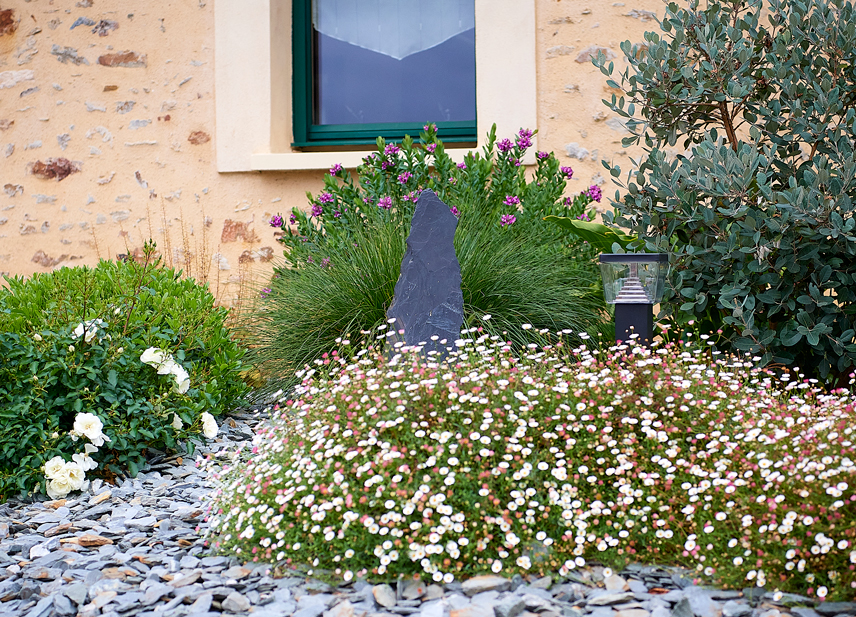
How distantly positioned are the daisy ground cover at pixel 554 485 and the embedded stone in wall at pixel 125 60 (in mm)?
3835

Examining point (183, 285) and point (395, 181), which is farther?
point (395, 181)

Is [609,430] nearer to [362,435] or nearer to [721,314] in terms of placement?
[362,435]

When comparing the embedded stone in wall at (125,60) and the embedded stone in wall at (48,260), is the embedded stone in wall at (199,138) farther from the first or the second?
the embedded stone in wall at (48,260)

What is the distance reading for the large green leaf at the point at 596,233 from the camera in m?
Result: 3.40

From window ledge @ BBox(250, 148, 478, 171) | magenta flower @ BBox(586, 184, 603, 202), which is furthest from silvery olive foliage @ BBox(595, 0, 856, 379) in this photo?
window ledge @ BBox(250, 148, 478, 171)

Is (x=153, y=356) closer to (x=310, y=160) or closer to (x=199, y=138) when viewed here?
(x=310, y=160)

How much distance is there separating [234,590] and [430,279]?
5.12ft

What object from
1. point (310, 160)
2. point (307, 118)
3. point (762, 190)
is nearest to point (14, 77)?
point (307, 118)

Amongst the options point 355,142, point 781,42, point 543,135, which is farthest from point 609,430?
point 355,142

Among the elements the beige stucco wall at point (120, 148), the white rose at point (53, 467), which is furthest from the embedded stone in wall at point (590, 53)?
the white rose at point (53, 467)

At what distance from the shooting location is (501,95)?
4.61 m

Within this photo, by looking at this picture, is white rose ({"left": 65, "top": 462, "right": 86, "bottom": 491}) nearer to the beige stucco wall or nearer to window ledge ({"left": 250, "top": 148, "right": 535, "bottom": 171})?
the beige stucco wall

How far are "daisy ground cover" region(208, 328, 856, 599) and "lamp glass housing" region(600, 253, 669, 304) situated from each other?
53 cm

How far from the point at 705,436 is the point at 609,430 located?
0.29 metres
